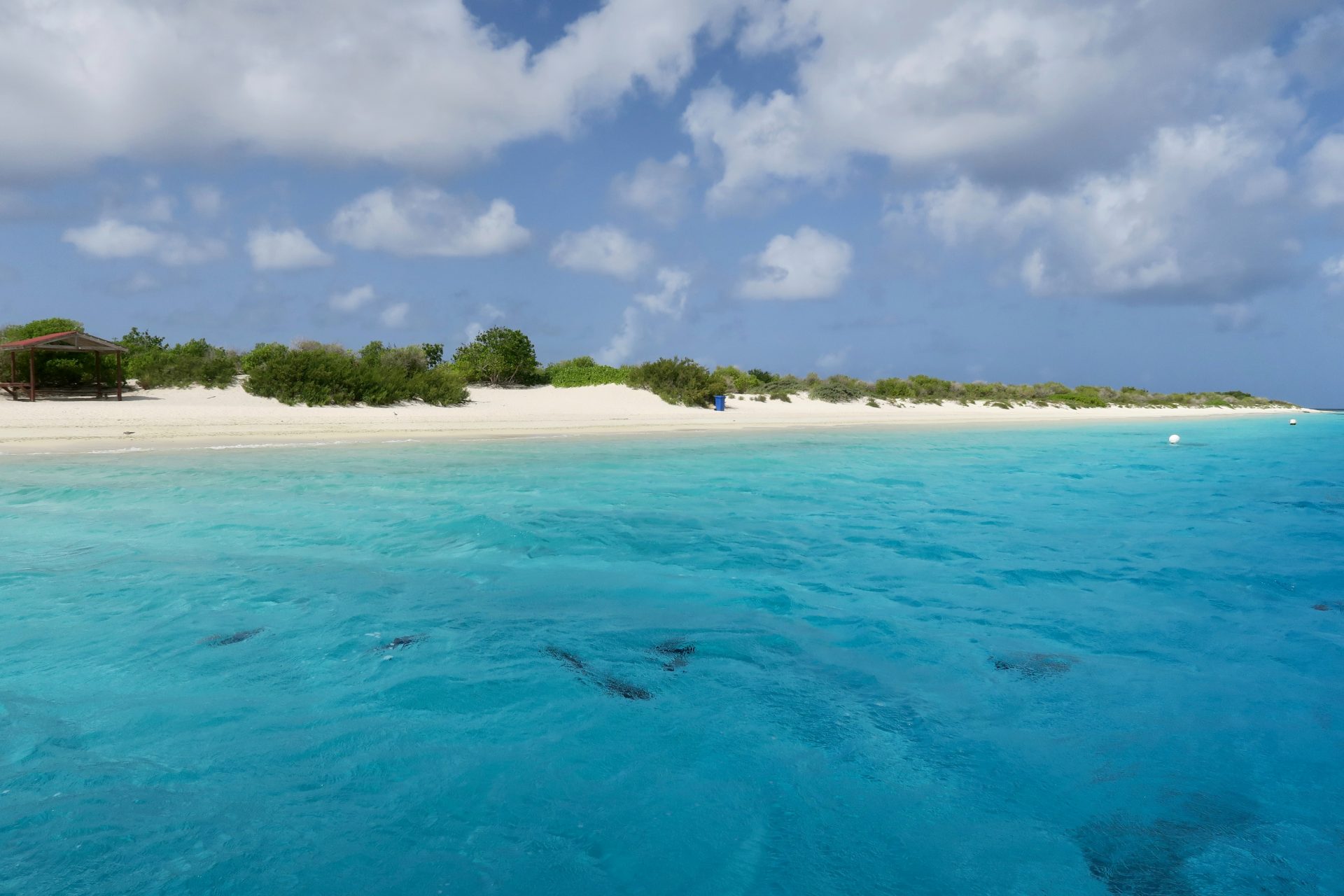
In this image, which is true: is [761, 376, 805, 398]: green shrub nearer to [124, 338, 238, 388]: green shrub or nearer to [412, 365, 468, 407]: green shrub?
[412, 365, 468, 407]: green shrub

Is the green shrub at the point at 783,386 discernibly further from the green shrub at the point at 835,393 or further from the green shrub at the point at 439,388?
the green shrub at the point at 439,388

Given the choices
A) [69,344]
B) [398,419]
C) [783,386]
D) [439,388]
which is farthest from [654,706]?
[783,386]

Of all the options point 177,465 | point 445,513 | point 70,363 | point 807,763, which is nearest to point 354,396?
point 70,363

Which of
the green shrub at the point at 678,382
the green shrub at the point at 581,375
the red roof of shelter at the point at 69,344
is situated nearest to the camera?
the red roof of shelter at the point at 69,344

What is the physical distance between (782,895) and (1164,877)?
147cm

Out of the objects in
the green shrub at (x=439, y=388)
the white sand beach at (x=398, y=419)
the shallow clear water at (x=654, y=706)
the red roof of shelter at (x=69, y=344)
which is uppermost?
the red roof of shelter at (x=69, y=344)

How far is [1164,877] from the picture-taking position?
9.68 feet

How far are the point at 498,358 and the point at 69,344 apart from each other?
15.4 metres

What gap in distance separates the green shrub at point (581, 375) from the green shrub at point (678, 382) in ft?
4.03

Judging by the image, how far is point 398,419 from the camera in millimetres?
23250

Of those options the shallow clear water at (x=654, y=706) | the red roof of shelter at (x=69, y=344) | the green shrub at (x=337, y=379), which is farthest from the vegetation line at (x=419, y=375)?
the shallow clear water at (x=654, y=706)

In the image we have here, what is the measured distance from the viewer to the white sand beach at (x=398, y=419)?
57.9 feet

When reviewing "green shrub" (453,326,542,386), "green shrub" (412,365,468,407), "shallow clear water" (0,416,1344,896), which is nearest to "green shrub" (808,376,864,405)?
"green shrub" (453,326,542,386)

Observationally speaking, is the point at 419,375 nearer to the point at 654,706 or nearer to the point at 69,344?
the point at 69,344
